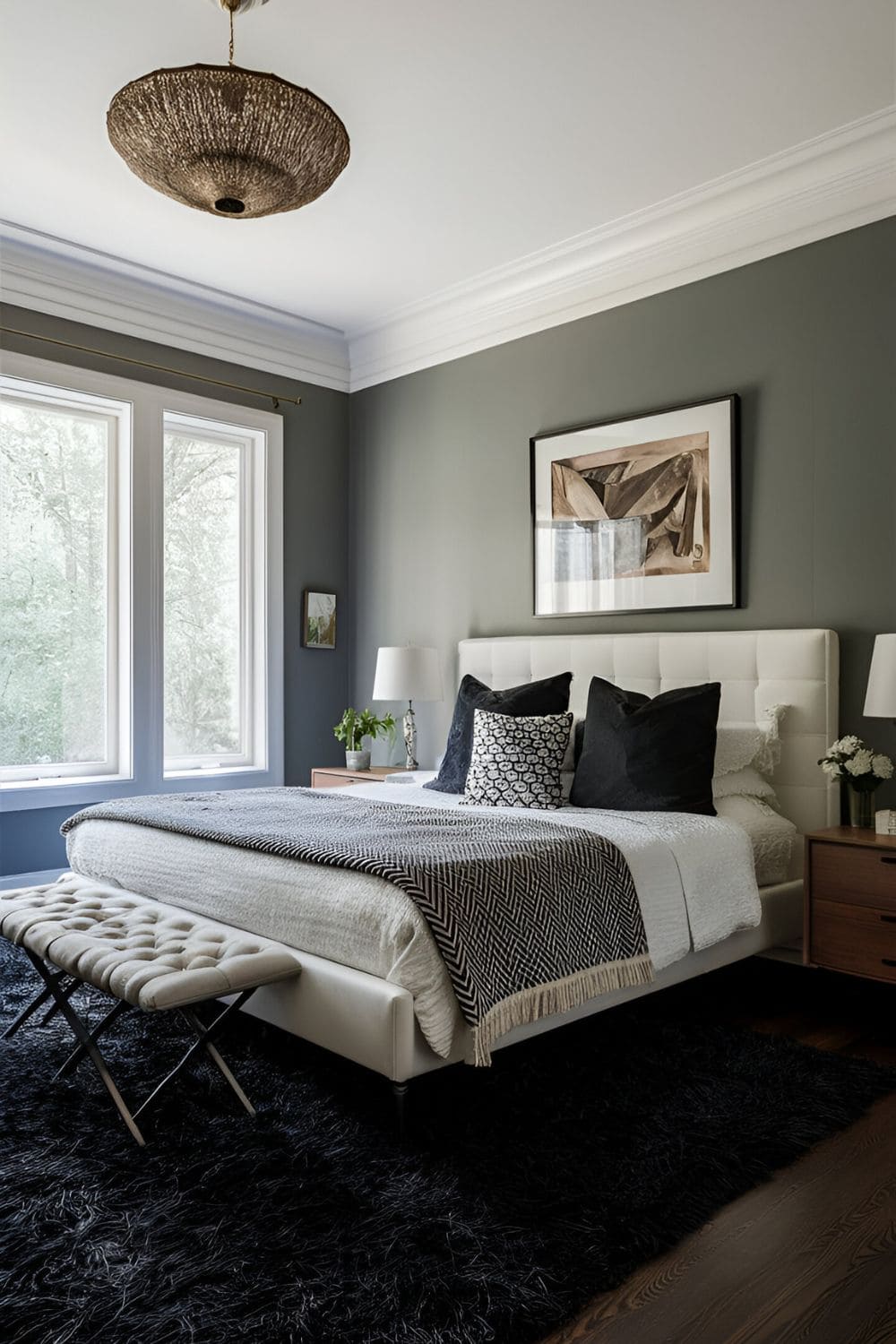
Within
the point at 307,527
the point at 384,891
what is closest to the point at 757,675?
the point at 384,891

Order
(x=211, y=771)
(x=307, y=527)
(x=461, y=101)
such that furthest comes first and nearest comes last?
(x=307, y=527) → (x=211, y=771) → (x=461, y=101)

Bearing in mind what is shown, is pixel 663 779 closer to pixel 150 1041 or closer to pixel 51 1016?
pixel 150 1041

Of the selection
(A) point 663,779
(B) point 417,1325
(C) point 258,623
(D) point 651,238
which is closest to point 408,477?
(C) point 258,623

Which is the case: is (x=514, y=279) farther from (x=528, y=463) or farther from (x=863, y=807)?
(x=863, y=807)

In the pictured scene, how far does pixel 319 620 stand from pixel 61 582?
1468 mm

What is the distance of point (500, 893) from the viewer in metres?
2.48

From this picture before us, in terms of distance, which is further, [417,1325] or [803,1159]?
[803,1159]

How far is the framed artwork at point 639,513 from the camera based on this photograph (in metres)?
4.09

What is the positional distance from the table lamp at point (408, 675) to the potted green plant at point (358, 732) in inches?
13.8

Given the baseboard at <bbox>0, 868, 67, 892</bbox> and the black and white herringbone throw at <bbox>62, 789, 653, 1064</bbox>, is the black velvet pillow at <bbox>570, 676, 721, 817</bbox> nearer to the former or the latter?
the black and white herringbone throw at <bbox>62, 789, 653, 1064</bbox>

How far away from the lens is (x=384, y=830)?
2959 millimetres

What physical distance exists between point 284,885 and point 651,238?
318 cm

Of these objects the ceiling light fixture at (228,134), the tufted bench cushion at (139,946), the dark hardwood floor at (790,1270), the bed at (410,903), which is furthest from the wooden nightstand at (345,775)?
the dark hardwood floor at (790,1270)

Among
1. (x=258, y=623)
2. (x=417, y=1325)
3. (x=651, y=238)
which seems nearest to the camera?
(x=417, y=1325)
